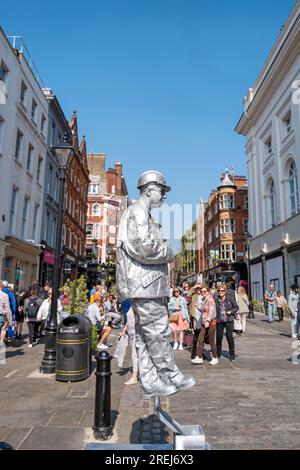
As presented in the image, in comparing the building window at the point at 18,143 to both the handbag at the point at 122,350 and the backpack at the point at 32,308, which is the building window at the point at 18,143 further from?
the handbag at the point at 122,350

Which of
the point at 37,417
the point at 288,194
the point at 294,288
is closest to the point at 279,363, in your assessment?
the point at 294,288

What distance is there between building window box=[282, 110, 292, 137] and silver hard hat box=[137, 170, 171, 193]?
23221mm

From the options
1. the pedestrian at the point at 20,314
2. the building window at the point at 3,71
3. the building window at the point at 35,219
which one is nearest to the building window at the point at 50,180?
the building window at the point at 35,219

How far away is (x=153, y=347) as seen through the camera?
9.93ft

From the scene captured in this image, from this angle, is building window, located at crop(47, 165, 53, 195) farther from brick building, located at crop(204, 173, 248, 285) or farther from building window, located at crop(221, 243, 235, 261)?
building window, located at crop(221, 243, 235, 261)

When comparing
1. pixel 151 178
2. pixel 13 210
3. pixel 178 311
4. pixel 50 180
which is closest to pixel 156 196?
pixel 151 178

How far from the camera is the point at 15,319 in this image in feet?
36.6

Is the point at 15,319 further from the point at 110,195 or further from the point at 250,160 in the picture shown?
the point at 110,195

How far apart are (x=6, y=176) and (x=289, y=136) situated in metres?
18.1

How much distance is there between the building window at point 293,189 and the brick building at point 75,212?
18371mm

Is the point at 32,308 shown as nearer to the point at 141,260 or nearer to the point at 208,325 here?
the point at 208,325

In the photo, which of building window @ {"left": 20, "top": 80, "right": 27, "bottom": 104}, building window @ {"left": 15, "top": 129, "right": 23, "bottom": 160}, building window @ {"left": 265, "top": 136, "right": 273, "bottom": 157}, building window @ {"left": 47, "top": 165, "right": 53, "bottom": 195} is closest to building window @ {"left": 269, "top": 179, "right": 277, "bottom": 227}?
building window @ {"left": 265, "top": 136, "right": 273, "bottom": 157}

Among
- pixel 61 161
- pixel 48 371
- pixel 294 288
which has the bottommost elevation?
pixel 48 371

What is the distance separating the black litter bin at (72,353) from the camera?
6.19m
